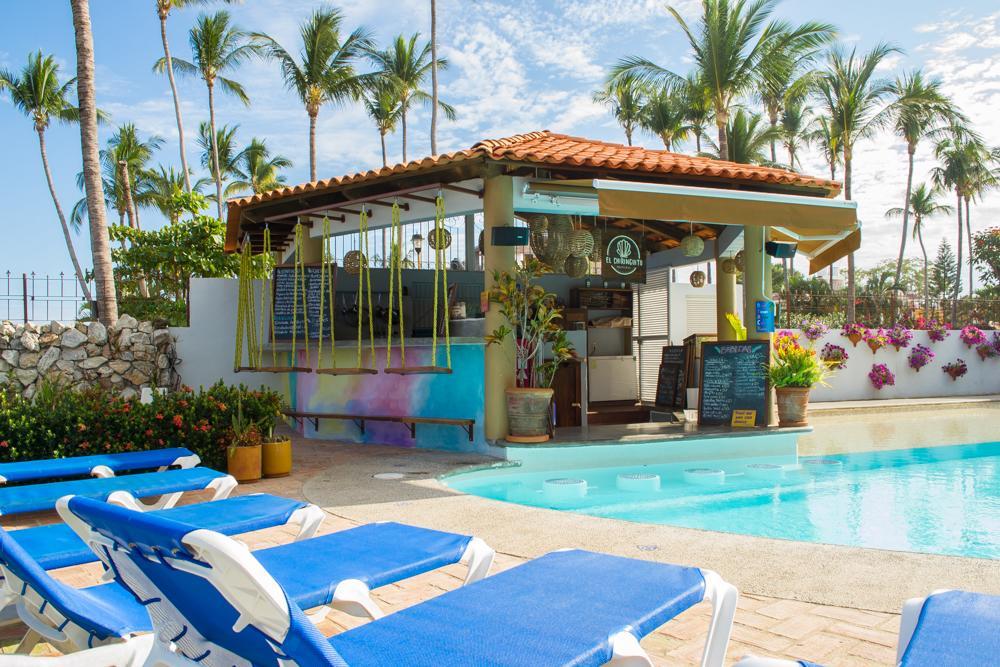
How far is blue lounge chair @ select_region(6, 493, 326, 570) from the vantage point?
2889mm

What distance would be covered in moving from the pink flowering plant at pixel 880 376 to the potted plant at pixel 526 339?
11231mm

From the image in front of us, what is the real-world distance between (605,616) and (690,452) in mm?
7070

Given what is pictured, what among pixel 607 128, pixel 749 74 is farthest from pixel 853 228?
pixel 607 128

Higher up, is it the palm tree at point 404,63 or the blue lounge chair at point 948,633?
the palm tree at point 404,63

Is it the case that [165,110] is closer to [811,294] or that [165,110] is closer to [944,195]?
[811,294]

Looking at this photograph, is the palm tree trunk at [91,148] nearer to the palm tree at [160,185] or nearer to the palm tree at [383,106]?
the palm tree at [383,106]

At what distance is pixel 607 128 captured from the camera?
32.8m

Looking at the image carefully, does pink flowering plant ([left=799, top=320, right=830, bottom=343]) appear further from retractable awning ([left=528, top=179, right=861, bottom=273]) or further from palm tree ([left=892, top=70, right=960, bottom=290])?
→ palm tree ([left=892, top=70, right=960, bottom=290])

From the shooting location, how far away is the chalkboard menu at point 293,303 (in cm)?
1060

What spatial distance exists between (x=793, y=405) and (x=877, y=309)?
12.5m

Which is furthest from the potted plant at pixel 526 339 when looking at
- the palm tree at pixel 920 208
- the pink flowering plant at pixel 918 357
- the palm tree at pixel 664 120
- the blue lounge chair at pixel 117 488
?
the palm tree at pixel 920 208

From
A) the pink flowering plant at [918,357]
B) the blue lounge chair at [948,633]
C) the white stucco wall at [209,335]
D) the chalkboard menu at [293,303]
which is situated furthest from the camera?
the pink flowering plant at [918,357]

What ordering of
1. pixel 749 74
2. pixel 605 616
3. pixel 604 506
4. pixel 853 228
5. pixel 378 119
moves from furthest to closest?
1. pixel 378 119
2. pixel 749 74
3. pixel 853 228
4. pixel 604 506
5. pixel 605 616

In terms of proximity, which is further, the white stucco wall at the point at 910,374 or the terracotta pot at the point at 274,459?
the white stucco wall at the point at 910,374
